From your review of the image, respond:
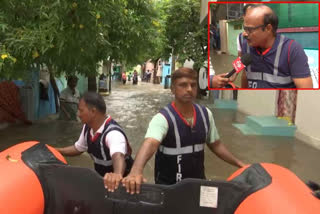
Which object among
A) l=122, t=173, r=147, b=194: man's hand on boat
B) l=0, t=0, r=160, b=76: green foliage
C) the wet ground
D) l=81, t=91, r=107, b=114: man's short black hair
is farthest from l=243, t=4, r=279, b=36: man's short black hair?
the wet ground

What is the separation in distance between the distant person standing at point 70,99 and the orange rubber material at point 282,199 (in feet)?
21.8

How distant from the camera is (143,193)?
80.7 inches

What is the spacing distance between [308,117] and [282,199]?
6685 millimetres

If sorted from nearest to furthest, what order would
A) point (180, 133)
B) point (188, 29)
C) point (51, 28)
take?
point (180, 133), point (51, 28), point (188, 29)

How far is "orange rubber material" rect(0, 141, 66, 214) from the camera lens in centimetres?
195

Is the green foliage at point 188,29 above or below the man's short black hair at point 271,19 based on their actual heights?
above

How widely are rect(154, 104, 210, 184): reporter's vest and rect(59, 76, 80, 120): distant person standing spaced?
19.8 ft

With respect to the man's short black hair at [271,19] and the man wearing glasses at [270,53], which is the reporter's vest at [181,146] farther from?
the man's short black hair at [271,19]

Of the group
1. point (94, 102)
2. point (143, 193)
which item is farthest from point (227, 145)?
point (143, 193)

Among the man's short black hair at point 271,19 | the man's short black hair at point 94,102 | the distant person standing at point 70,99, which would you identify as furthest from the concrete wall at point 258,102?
the man's short black hair at point 271,19

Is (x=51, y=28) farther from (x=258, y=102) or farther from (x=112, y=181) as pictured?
(x=258, y=102)

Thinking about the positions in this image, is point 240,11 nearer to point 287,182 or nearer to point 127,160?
point 287,182

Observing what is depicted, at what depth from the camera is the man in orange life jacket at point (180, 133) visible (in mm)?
2232

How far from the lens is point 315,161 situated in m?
6.41
